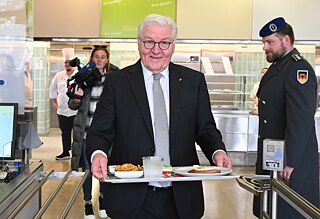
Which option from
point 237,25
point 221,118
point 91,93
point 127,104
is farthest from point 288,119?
point 237,25

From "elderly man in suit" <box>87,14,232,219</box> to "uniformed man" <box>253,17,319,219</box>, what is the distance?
0.84 metres

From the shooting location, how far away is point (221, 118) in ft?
24.2

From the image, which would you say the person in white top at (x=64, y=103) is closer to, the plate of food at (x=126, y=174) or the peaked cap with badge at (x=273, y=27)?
the peaked cap with badge at (x=273, y=27)

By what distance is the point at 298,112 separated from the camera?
2.85 metres

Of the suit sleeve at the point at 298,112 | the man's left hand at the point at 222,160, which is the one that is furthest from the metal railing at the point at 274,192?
the suit sleeve at the point at 298,112

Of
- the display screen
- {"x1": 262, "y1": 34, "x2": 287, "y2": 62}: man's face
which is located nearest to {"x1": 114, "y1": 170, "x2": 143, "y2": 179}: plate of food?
the display screen

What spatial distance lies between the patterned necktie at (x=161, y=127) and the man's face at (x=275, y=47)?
3.89ft

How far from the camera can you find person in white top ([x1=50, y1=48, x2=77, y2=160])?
300 inches

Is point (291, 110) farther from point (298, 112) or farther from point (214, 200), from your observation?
point (214, 200)

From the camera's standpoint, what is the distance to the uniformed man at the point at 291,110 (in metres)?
2.87

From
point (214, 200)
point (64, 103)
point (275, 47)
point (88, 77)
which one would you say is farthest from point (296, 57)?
point (64, 103)

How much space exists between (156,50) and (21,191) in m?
1.01

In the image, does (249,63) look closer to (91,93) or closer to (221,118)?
(221,118)

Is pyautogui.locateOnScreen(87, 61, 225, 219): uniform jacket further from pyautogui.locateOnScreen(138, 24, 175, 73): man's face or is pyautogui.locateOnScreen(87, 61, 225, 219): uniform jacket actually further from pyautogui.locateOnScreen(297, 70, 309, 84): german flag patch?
pyautogui.locateOnScreen(297, 70, 309, 84): german flag patch
